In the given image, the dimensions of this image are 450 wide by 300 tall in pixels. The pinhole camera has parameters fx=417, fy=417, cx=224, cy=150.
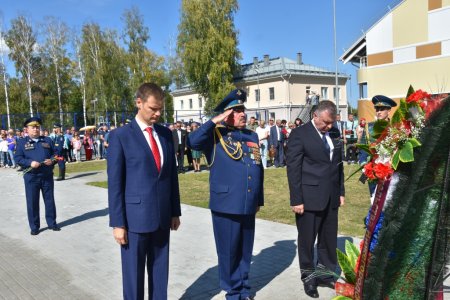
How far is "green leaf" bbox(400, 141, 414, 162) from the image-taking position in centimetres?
154

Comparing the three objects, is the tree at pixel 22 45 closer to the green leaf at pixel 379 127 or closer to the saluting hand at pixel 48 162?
the saluting hand at pixel 48 162

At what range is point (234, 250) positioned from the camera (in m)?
3.96

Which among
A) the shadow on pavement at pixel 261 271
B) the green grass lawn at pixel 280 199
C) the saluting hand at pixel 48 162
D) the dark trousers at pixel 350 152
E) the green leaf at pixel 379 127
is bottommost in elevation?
the green grass lawn at pixel 280 199

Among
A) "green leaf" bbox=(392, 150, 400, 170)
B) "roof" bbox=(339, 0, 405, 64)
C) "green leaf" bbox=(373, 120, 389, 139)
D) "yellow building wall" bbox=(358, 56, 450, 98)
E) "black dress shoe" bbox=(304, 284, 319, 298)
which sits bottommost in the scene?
"black dress shoe" bbox=(304, 284, 319, 298)

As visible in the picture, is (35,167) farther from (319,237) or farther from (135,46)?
(135,46)

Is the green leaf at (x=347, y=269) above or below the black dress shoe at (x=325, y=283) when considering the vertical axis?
above

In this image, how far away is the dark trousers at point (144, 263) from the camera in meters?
3.38

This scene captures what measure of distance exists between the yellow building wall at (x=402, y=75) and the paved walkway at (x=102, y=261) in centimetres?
2674

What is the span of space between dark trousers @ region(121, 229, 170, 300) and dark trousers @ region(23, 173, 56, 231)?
13.9 ft

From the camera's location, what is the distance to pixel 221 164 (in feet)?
13.0

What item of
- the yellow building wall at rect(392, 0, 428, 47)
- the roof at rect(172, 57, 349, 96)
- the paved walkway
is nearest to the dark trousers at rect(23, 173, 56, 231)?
the paved walkway

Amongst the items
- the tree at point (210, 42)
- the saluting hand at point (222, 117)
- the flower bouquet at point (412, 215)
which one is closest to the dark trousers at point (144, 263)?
the saluting hand at point (222, 117)

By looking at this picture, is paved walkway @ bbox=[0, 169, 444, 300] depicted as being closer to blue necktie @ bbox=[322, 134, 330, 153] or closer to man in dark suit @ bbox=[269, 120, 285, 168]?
blue necktie @ bbox=[322, 134, 330, 153]

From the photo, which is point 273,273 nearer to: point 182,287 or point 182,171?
point 182,287
